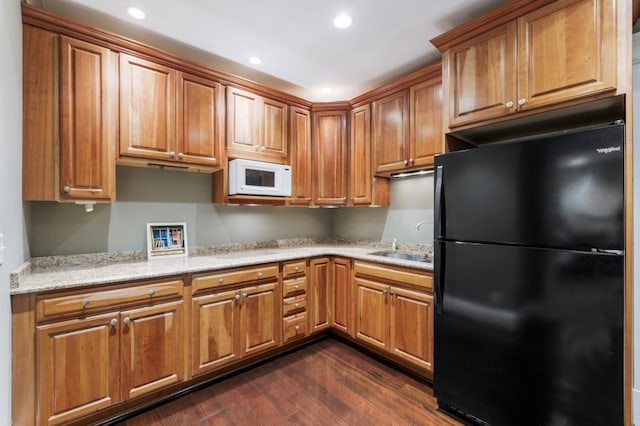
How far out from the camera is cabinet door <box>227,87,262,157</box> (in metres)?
2.61

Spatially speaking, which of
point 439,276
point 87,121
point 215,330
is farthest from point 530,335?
point 87,121

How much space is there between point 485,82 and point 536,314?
1476 mm

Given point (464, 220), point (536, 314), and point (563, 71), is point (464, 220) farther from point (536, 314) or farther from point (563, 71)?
point (563, 71)

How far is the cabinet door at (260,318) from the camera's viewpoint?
2.37m

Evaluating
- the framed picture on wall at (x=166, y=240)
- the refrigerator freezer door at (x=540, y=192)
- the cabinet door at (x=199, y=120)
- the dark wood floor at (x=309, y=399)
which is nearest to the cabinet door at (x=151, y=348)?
the dark wood floor at (x=309, y=399)

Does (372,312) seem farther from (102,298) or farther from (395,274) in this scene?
(102,298)

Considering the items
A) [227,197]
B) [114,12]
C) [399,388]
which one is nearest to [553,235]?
[399,388]

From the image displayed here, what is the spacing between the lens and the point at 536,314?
155cm

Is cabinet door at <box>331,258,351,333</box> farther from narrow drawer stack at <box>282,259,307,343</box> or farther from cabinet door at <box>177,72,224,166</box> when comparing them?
cabinet door at <box>177,72,224,166</box>

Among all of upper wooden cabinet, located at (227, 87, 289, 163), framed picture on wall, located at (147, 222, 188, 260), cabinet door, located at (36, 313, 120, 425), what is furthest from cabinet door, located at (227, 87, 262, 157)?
cabinet door, located at (36, 313, 120, 425)

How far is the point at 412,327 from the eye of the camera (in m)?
2.27

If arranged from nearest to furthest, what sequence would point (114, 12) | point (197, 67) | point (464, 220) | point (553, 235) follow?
point (553, 235) → point (464, 220) → point (114, 12) → point (197, 67)

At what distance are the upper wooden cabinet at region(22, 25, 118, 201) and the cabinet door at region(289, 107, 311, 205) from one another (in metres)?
1.61

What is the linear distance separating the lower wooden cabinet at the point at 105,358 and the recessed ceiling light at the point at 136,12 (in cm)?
207
